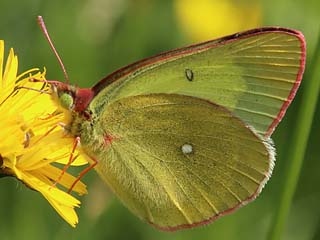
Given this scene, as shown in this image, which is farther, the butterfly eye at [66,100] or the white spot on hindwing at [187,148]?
the white spot on hindwing at [187,148]

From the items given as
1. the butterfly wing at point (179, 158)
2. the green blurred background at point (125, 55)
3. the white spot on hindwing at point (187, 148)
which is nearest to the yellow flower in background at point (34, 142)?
the butterfly wing at point (179, 158)

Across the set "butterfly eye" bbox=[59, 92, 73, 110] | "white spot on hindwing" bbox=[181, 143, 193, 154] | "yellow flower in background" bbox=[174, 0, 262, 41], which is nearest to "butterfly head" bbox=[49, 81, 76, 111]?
"butterfly eye" bbox=[59, 92, 73, 110]

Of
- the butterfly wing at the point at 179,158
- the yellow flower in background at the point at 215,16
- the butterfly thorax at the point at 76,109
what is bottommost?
the yellow flower in background at the point at 215,16

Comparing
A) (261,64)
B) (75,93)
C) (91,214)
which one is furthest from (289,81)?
(91,214)

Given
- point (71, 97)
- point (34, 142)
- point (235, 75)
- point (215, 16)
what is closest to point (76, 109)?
point (71, 97)

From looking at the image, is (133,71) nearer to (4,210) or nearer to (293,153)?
(293,153)

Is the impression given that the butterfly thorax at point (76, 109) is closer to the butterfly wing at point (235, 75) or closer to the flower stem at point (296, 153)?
the butterfly wing at point (235, 75)

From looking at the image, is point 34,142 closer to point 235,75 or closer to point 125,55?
point 235,75
